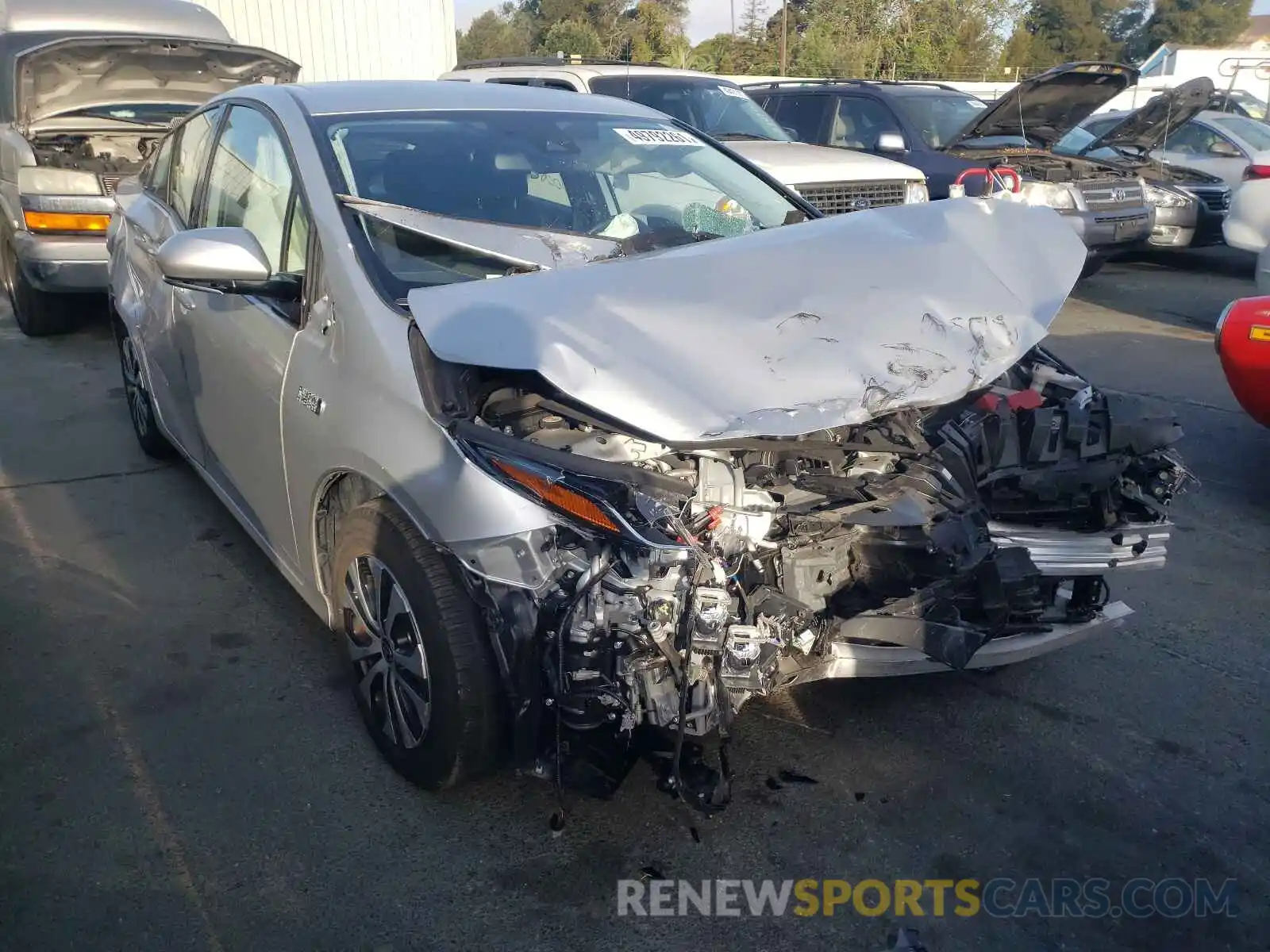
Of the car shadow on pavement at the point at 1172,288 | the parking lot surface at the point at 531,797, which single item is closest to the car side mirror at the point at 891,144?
the car shadow on pavement at the point at 1172,288

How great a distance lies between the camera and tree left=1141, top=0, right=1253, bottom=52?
5541 cm

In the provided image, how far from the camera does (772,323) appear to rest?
113 inches

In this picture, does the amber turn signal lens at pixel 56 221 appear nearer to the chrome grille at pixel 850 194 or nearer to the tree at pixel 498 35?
the chrome grille at pixel 850 194

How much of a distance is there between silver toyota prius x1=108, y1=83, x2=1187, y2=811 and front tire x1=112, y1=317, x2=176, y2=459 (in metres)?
1.58

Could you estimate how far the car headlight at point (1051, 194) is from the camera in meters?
9.49

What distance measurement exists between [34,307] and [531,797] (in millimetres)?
6795

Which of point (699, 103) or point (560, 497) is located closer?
point (560, 497)

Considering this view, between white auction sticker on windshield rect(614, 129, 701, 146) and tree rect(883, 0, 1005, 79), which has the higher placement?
tree rect(883, 0, 1005, 79)

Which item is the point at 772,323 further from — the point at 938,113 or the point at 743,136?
the point at 938,113

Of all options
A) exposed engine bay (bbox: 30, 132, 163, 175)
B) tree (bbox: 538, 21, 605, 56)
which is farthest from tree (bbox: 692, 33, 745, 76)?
exposed engine bay (bbox: 30, 132, 163, 175)

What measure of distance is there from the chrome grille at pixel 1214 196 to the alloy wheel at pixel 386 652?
10.9 metres

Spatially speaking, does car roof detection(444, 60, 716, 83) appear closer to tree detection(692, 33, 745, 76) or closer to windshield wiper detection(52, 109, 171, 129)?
windshield wiper detection(52, 109, 171, 129)

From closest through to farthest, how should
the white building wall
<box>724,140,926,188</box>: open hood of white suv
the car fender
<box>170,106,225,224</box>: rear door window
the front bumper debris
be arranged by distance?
the front bumper debris < <box>170,106,225,224</box>: rear door window < the car fender < <box>724,140,926,188</box>: open hood of white suv < the white building wall

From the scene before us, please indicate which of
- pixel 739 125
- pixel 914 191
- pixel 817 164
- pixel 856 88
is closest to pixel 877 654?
pixel 817 164
